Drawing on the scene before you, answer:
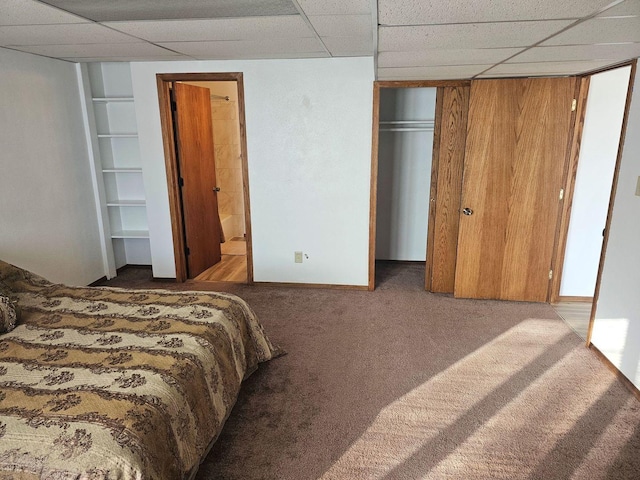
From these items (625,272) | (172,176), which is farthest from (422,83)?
(172,176)

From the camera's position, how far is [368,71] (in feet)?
12.5

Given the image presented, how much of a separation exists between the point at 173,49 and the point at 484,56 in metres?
2.26

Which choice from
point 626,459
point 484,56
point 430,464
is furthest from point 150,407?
point 484,56

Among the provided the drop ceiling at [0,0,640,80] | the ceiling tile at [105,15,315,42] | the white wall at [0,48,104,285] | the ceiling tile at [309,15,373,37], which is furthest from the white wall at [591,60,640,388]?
the white wall at [0,48,104,285]

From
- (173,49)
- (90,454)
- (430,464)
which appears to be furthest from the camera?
(173,49)

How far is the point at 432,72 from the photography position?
10.9 feet

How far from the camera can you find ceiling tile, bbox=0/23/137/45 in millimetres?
2553

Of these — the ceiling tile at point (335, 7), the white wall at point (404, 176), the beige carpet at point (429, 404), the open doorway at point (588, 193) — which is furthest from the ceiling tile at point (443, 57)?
the beige carpet at point (429, 404)

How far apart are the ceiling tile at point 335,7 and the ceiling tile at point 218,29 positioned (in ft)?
0.67

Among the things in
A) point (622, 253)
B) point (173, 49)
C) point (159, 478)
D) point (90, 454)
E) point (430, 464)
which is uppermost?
point (173, 49)

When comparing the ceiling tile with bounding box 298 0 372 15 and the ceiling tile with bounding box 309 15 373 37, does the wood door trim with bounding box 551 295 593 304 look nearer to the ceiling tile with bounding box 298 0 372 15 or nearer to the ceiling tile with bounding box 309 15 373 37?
the ceiling tile with bounding box 309 15 373 37

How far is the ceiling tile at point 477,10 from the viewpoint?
5.02ft

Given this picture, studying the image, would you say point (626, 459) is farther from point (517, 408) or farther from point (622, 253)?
point (622, 253)

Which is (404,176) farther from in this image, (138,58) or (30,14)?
(30,14)
